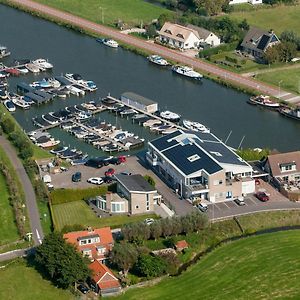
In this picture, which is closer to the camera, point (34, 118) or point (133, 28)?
point (34, 118)

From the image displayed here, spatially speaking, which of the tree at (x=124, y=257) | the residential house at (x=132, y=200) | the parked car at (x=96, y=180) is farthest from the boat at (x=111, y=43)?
the tree at (x=124, y=257)

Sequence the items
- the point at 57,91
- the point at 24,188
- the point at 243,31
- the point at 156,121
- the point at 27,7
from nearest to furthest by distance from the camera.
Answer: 1. the point at 24,188
2. the point at 156,121
3. the point at 57,91
4. the point at 243,31
5. the point at 27,7

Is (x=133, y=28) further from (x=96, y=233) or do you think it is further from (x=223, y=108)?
(x=96, y=233)

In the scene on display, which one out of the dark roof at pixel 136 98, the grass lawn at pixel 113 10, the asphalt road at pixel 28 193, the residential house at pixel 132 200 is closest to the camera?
the asphalt road at pixel 28 193

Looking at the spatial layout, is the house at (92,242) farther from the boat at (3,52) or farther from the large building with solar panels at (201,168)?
the boat at (3,52)

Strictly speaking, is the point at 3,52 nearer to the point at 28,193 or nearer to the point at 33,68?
the point at 33,68

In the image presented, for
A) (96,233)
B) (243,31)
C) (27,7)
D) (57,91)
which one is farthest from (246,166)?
(27,7)

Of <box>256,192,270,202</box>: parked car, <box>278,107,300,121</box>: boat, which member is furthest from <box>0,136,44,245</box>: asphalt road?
<box>278,107,300,121</box>: boat
